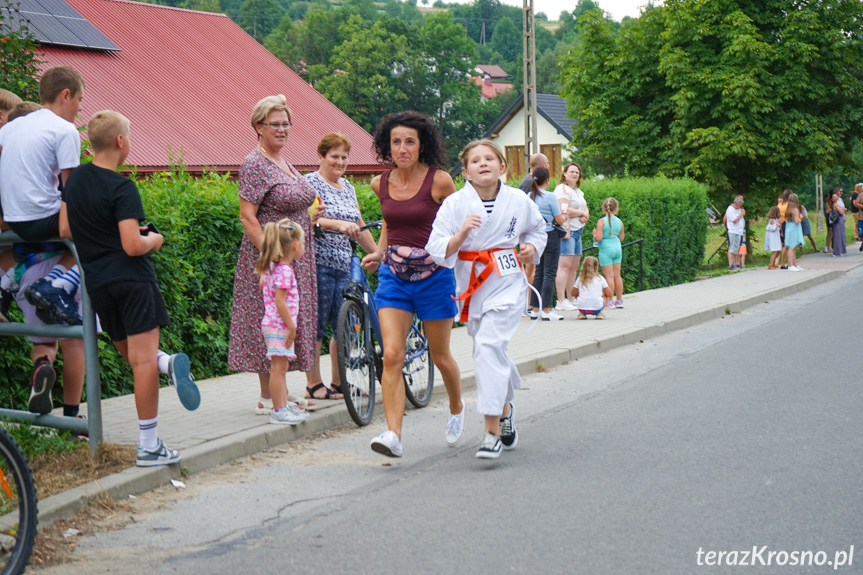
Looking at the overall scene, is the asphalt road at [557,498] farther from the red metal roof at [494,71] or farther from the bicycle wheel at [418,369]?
the red metal roof at [494,71]

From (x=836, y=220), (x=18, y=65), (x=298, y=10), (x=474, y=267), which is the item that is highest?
(x=298, y=10)

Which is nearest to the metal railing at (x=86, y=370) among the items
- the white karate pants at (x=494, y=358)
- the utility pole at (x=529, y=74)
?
the white karate pants at (x=494, y=358)

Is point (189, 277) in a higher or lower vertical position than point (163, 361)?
higher

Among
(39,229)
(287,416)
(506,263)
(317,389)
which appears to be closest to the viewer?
(39,229)

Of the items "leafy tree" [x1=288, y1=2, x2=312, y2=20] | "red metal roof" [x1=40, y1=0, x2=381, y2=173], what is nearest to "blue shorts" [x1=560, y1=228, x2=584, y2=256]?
"red metal roof" [x1=40, y1=0, x2=381, y2=173]

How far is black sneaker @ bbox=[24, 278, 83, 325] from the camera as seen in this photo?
5.79 metres

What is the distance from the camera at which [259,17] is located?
104812mm

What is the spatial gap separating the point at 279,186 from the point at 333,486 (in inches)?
92.2

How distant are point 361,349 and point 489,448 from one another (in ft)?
5.41

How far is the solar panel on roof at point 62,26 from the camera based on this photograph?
26.3m

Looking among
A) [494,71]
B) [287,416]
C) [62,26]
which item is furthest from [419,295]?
[494,71]

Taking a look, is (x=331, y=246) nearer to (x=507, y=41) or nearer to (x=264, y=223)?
(x=264, y=223)

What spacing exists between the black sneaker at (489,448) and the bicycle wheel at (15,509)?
2782 millimetres

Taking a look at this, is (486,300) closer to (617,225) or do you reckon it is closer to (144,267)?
(144,267)
